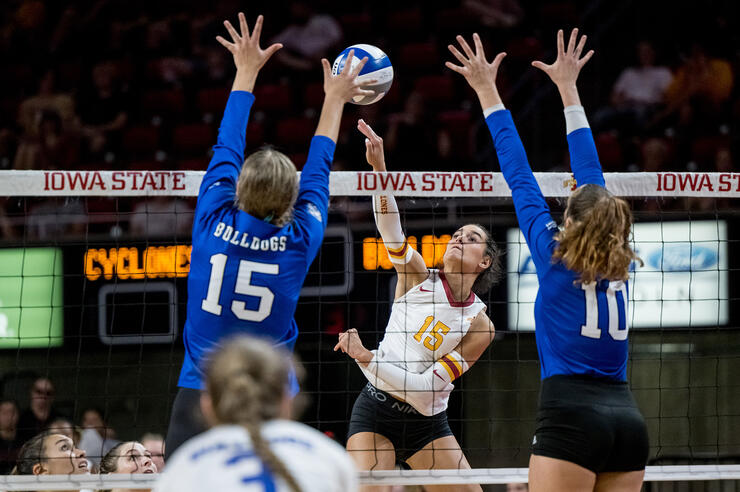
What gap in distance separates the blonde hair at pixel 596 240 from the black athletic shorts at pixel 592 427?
41 centimetres

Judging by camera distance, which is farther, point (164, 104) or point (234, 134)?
point (164, 104)

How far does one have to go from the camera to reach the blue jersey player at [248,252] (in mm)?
3520

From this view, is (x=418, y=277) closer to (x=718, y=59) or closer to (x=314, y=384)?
(x=314, y=384)

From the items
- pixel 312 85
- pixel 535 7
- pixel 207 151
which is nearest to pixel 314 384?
pixel 207 151

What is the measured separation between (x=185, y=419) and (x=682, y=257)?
15.1ft

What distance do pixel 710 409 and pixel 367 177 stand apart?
3821 mm

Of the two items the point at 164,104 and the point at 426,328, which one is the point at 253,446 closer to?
the point at 426,328

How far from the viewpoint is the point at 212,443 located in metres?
2.06

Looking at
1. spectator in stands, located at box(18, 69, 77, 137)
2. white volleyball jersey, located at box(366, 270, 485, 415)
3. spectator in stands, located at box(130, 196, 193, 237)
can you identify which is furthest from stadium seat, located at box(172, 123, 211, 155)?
white volleyball jersey, located at box(366, 270, 485, 415)

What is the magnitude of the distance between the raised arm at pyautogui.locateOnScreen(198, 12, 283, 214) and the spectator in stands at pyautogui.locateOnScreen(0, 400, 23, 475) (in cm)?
448

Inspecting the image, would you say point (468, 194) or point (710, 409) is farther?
point (710, 409)

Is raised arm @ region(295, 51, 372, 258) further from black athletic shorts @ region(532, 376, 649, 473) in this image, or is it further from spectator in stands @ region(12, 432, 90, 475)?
spectator in stands @ region(12, 432, 90, 475)

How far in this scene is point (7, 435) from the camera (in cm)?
780

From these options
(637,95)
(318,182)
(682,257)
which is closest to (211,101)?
(637,95)
